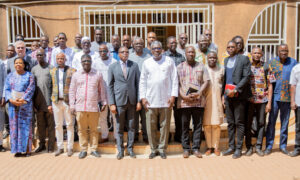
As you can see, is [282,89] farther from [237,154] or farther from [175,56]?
[175,56]

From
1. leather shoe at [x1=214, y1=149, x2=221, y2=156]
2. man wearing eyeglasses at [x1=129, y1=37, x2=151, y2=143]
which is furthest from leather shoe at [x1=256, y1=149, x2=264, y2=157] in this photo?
man wearing eyeglasses at [x1=129, y1=37, x2=151, y2=143]

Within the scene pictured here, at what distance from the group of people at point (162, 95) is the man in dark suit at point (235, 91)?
0.02 meters

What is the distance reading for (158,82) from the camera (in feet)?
15.2

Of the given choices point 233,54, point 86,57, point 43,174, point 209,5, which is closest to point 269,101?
point 233,54

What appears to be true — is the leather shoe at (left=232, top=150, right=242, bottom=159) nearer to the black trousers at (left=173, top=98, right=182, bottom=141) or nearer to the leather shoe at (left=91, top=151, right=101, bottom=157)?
the black trousers at (left=173, top=98, right=182, bottom=141)

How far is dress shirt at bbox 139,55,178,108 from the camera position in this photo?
15.2 ft

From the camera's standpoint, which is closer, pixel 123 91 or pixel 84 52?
pixel 123 91

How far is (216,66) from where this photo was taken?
4.85m

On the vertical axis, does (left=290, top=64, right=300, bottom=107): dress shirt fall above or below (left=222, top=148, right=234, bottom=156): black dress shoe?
above

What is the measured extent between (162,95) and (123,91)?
0.67 metres

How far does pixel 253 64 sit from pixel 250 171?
70.6 inches

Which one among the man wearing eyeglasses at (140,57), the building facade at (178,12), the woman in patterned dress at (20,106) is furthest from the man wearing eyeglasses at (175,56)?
the building facade at (178,12)

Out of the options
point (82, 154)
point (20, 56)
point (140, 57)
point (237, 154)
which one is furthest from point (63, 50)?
point (237, 154)

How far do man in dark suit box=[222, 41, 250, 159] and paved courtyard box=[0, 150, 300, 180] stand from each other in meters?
0.41
